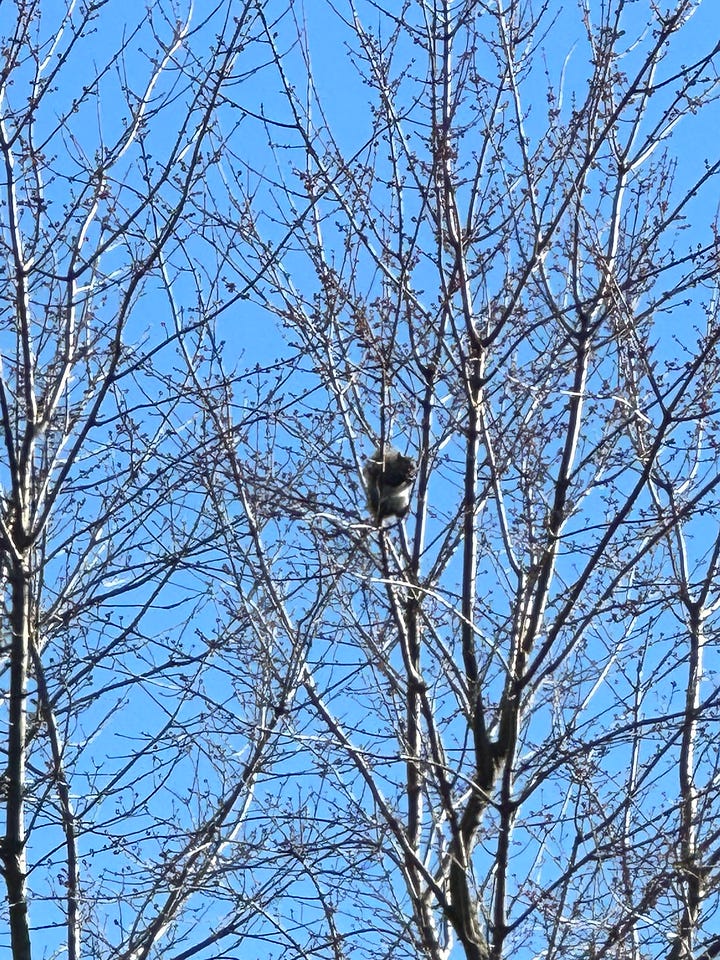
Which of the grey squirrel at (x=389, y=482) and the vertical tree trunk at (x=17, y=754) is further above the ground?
the grey squirrel at (x=389, y=482)

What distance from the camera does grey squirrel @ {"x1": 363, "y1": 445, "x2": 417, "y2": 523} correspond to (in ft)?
18.8

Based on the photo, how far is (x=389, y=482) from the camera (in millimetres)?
5941

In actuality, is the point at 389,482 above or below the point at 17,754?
above

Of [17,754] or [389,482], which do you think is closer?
[17,754]

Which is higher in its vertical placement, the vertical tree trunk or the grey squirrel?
the grey squirrel

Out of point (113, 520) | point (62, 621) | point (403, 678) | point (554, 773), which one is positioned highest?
point (113, 520)

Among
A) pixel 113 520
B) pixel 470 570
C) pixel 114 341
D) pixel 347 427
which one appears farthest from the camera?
pixel 113 520

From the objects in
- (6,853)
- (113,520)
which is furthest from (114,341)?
(6,853)

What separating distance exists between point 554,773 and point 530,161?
242cm

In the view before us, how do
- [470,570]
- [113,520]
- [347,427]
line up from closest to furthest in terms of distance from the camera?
[470,570], [347,427], [113,520]

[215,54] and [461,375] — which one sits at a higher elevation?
[215,54]

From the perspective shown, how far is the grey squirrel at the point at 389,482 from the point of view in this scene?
5727mm

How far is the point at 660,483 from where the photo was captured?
213 inches

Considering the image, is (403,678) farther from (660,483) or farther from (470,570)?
(660,483)
